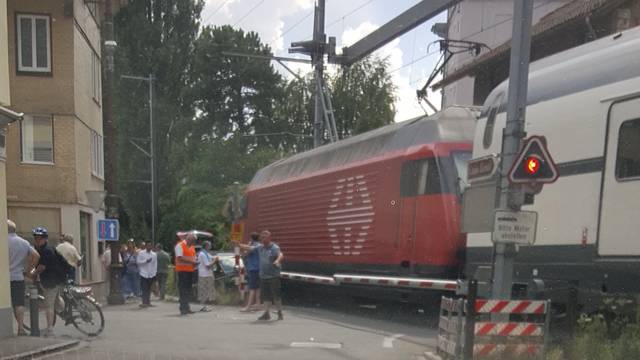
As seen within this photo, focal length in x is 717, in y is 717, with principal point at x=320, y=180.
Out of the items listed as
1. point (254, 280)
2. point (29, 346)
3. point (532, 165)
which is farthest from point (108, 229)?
point (532, 165)

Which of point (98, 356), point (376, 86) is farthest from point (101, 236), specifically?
point (376, 86)

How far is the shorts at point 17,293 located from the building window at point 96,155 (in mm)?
13479

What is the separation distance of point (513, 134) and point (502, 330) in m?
2.40

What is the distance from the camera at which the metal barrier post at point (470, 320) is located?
25.7ft

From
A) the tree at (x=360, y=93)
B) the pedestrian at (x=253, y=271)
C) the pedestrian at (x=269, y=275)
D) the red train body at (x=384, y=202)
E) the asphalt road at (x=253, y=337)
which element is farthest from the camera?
the tree at (x=360, y=93)

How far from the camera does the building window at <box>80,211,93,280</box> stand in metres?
22.0

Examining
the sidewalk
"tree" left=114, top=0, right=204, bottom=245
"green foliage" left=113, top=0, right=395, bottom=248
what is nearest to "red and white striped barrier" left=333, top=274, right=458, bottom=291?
the sidewalk

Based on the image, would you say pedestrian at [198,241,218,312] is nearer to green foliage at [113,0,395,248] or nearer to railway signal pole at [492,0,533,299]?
railway signal pole at [492,0,533,299]

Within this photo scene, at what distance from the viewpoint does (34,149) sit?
65.2ft

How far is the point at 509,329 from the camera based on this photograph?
7980 mm

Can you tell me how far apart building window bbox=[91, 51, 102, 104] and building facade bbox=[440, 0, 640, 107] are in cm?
1140

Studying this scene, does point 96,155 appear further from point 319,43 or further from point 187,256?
point 187,256

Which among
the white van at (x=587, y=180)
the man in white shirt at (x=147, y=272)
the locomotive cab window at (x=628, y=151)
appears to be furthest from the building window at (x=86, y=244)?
the locomotive cab window at (x=628, y=151)

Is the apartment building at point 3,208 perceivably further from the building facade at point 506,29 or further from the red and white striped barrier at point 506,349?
the building facade at point 506,29
